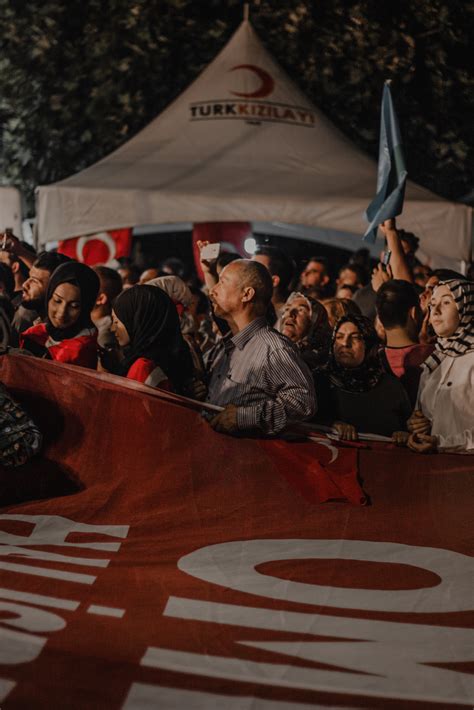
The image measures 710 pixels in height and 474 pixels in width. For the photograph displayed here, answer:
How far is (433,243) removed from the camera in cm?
1033

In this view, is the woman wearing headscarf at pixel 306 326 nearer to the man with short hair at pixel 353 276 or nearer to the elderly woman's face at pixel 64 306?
the elderly woman's face at pixel 64 306

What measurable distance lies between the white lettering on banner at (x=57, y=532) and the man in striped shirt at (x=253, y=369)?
2.19 ft

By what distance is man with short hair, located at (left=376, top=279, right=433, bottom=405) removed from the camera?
21.1 feet

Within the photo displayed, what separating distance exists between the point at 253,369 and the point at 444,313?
1.06m

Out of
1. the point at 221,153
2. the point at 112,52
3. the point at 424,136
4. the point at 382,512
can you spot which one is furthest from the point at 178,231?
the point at 382,512

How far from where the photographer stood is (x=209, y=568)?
4.31 metres

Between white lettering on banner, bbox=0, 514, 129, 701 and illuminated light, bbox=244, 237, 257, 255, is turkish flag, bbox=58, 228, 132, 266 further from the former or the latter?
white lettering on banner, bbox=0, 514, 129, 701

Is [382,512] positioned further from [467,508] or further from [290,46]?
[290,46]

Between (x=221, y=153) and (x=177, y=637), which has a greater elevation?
(x=221, y=153)

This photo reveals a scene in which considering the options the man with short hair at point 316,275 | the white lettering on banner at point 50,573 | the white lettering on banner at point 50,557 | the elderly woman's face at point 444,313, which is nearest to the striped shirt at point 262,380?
the elderly woman's face at point 444,313

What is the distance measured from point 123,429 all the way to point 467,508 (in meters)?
1.52

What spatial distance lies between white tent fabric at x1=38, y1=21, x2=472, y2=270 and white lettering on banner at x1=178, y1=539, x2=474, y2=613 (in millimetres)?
6068

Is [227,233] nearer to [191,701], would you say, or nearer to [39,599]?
[39,599]

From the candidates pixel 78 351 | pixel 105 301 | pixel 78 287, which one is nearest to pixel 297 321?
pixel 78 287
